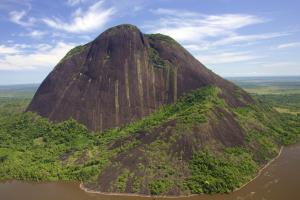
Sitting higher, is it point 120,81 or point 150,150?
point 120,81

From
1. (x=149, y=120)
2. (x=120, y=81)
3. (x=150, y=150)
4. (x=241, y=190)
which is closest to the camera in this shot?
(x=241, y=190)

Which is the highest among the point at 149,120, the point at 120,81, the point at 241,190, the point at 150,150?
the point at 120,81

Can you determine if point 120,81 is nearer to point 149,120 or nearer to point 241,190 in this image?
point 149,120

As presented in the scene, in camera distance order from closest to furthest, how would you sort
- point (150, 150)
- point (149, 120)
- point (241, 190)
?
point (241, 190), point (150, 150), point (149, 120)

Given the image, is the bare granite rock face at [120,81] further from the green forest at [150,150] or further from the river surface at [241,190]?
the river surface at [241,190]

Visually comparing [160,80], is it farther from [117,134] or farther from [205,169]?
[205,169]

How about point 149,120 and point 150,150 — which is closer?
point 150,150

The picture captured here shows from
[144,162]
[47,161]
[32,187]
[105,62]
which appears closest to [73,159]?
[47,161]

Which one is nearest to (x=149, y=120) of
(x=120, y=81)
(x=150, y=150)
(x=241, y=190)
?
(x=120, y=81)
